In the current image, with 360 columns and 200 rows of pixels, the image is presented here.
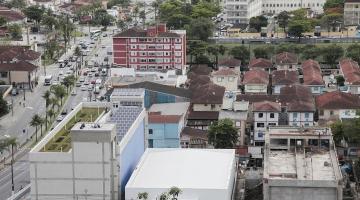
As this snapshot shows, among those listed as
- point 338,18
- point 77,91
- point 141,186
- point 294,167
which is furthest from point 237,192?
point 338,18

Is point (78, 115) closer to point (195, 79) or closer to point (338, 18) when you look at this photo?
point (195, 79)

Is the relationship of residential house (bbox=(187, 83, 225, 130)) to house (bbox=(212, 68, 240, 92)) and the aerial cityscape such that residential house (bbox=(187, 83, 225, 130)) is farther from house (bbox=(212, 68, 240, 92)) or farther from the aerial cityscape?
house (bbox=(212, 68, 240, 92))

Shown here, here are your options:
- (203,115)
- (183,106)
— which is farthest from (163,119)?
(183,106)

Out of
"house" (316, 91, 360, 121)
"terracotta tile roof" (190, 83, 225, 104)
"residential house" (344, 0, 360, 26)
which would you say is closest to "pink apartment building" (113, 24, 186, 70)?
"terracotta tile roof" (190, 83, 225, 104)

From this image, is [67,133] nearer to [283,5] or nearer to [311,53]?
[311,53]

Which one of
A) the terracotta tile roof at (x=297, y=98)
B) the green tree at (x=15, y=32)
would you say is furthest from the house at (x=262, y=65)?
the green tree at (x=15, y=32)

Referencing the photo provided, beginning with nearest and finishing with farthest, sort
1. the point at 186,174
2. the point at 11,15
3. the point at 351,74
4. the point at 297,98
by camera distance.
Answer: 1. the point at 186,174
2. the point at 297,98
3. the point at 351,74
4. the point at 11,15

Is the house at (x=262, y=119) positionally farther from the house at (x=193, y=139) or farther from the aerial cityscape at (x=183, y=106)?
the house at (x=193, y=139)
